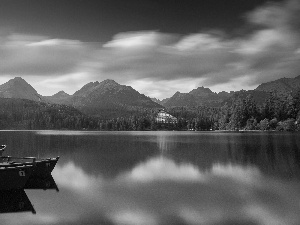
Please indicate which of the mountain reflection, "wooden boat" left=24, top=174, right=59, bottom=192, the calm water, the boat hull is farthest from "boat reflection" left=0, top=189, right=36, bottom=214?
the mountain reflection

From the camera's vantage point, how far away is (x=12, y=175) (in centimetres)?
3403

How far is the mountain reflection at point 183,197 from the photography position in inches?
962

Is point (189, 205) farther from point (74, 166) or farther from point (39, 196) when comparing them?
point (74, 166)

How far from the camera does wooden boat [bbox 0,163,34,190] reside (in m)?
33.5

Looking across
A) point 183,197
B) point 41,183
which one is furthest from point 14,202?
point 183,197

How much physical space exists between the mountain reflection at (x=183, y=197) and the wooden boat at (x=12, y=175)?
5.23 meters

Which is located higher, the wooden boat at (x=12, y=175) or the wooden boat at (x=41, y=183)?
the wooden boat at (x=12, y=175)

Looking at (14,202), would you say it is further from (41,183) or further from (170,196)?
(170,196)

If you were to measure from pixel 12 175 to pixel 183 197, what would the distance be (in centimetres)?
1874

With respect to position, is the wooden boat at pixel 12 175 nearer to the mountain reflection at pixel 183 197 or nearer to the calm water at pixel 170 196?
the calm water at pixel 170 196

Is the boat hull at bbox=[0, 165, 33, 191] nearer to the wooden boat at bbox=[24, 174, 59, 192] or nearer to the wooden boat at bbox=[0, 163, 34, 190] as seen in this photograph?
the wooden boat at bbox=[0, 163, 34, 190]

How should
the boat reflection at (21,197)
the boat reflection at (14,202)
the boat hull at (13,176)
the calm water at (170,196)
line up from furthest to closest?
the boat hull at (13,176)
the boat reflection at (21,197)
the boat reflection at (14,202)
the calm water at (170,196)

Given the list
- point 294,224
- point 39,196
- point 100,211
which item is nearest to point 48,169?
point 39,196

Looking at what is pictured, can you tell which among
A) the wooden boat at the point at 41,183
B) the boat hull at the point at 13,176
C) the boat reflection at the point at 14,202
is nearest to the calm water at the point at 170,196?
the wooden boat at the point at 41,183
